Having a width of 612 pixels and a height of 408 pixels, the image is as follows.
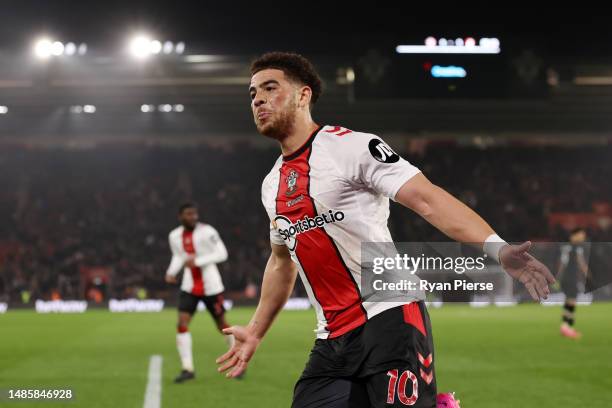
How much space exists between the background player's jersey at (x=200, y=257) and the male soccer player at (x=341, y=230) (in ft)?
26.5

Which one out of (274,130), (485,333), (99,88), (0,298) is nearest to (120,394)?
(274,130)

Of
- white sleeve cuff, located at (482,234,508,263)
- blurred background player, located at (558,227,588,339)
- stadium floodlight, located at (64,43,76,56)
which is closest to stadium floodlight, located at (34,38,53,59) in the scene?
stadium floodlight, located at (64,43,76,56)

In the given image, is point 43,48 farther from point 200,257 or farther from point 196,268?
point 196,268

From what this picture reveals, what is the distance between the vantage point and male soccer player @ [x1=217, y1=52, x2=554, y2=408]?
11.6 feet

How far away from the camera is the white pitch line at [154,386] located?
9.36m

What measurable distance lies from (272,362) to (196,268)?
213 centimetres

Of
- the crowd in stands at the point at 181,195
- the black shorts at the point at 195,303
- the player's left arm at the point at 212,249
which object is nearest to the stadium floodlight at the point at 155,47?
the crowd in stands at the point at 181,195

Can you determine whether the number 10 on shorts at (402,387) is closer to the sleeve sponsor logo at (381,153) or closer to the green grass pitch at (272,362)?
the sleeve sponsor logo at (381,153)

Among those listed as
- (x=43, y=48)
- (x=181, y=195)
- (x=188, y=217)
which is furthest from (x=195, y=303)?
(x=181, y=195)

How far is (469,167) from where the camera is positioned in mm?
40500

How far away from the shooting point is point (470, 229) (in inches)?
121

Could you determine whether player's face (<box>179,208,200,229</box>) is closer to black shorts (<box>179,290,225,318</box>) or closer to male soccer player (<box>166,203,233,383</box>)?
male soccer player (<box>166,203,233,383</box>)

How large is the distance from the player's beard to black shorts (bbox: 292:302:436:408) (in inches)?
38.3

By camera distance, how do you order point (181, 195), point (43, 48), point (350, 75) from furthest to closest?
point (181, 195), point (350, 75), point (43, 48)
